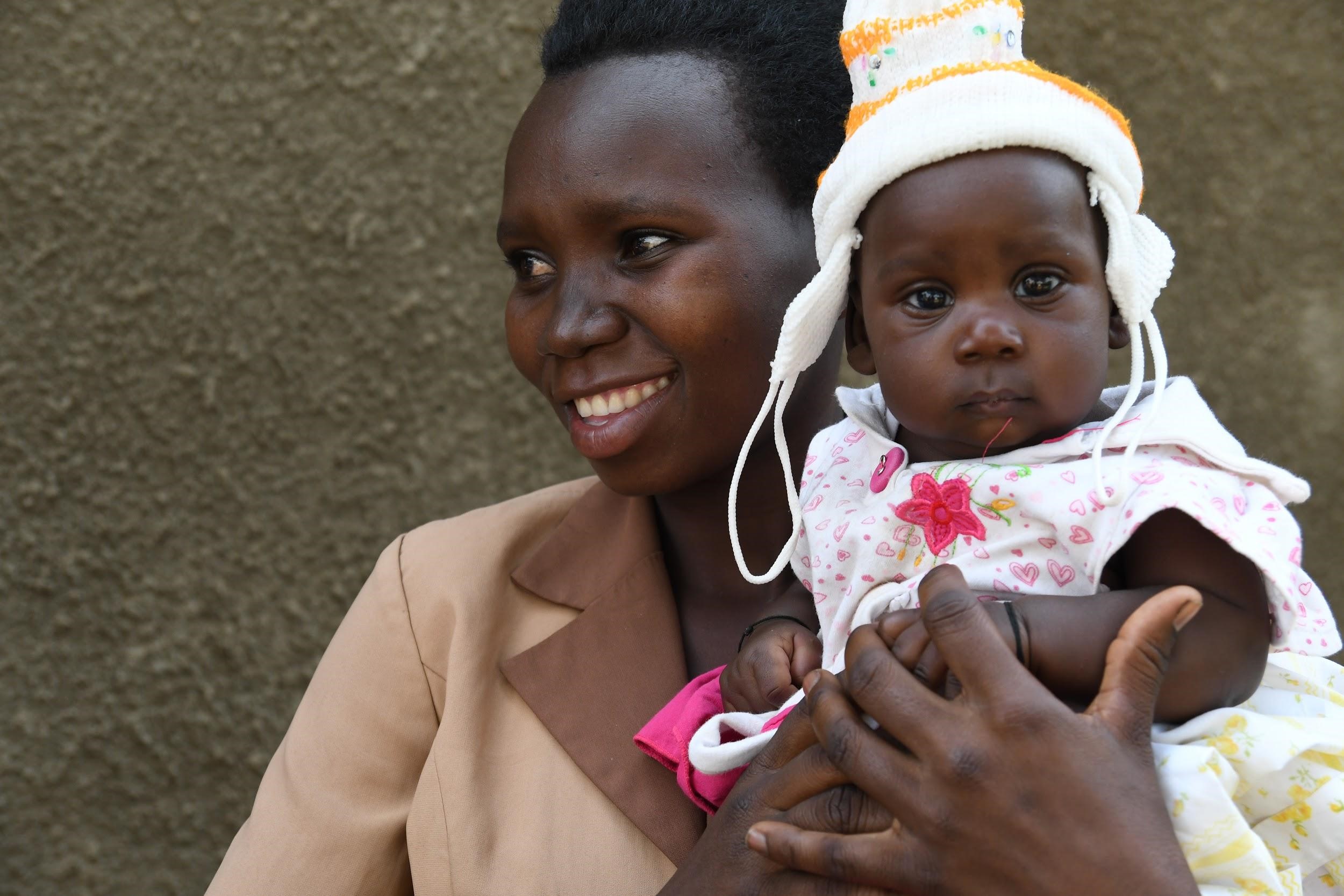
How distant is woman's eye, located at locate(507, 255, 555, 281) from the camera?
7.09 feet

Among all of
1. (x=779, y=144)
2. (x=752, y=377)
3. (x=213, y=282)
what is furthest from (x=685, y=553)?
(x=213, y=282)

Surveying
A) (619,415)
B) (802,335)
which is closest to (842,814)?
(802,335)

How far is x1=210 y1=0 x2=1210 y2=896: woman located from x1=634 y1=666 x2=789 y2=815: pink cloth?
9 cm

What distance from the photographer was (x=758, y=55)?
2.17 m

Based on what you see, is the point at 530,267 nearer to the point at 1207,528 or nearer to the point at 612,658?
the point at 612,658

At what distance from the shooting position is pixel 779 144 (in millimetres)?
2133

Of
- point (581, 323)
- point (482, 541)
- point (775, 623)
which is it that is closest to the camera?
point (775, 623)

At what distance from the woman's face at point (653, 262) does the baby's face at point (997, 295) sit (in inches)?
17.1

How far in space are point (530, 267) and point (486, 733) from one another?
2.48 ft

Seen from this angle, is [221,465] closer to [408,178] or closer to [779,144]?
[408,178]

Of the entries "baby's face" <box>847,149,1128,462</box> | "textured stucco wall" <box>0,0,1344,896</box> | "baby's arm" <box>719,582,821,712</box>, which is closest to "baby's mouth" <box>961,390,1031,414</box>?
"baby's face" <box>847,149,1128,462</box>

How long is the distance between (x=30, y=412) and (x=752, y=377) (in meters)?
1.91

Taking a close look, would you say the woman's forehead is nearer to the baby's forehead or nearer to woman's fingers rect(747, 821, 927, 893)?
the baby's forehead

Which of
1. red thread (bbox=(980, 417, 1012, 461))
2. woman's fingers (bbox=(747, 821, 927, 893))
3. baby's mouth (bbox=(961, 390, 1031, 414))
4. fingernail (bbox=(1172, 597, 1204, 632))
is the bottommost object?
woman's fingers (bbox=(747, 821, 927, 893))
